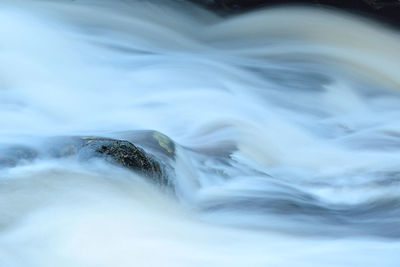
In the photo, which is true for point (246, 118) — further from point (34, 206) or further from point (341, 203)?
point (34, 206)

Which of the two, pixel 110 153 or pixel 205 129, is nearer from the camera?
pixel 110 153

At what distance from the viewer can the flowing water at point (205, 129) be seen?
2594 millimetres

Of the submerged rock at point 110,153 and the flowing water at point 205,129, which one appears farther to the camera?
the submerged rock at point 110,153

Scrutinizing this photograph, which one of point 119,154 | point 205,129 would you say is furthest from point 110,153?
point 205,129

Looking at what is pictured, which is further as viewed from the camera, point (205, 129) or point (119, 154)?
point (205, 129)

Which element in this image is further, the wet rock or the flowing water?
the wet rock

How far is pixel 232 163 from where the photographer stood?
155 inches

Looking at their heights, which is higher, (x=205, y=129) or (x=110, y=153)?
(x=205, y=129)

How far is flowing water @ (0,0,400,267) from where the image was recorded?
259cm

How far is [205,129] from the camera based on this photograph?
4.58 metres

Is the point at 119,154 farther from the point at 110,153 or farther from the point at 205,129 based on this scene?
the point at 205,129

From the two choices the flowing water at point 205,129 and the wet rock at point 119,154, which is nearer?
the flowing water at point 205,129

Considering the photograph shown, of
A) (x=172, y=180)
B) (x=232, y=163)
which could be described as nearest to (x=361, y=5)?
(x=232, y=163)

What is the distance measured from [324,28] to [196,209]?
3731mm
